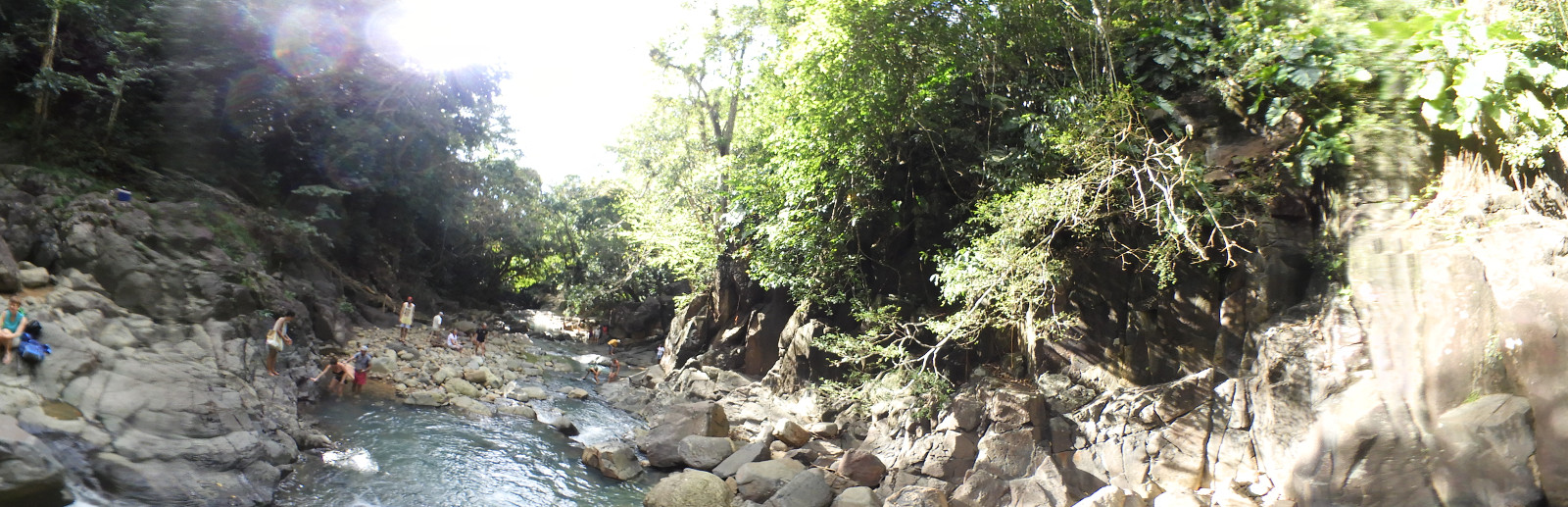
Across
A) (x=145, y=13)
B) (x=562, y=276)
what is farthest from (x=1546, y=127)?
(x=562, y=276)

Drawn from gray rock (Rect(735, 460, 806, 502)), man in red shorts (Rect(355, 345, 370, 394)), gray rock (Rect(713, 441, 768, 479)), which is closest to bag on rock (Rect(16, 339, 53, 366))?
man in red shorts (Rect(355, 345, 370, 394))

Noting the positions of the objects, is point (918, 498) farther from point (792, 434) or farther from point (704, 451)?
point (704, 451)

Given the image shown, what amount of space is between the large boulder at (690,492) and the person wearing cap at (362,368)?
281 inches

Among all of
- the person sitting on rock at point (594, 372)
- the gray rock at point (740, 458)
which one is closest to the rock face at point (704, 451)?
the gray rock at point (740, 458)

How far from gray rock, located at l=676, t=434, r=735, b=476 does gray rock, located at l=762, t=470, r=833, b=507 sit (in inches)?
78.0

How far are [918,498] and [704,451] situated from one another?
159 inches

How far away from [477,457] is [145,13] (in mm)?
11476

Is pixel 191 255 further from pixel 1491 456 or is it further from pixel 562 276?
pixel 562 276

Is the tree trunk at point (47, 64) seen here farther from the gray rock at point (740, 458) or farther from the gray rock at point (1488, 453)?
the gray rock at point (1488, 453)

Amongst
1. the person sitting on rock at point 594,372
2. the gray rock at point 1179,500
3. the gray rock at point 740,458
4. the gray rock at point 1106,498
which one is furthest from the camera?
the person sitting on rock at point 594,372

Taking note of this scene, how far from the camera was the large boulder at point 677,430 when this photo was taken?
37.4 feet

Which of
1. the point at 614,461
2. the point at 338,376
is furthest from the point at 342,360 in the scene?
the point at 614,461

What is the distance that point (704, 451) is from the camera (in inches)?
447

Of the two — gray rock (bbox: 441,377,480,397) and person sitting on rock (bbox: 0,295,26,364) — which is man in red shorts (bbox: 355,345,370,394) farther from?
person sitting on rock (bbox: 0,295,26,364)
